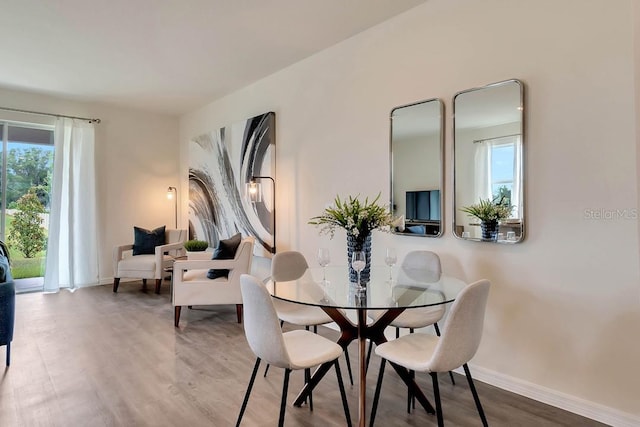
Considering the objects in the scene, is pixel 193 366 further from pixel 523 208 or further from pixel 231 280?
pixel 523 208

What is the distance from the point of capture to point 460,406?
2180 mm

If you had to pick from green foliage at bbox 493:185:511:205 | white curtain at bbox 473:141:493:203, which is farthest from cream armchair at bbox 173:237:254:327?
green foliage at bbox 493:185:511:205

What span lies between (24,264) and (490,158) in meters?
6.00

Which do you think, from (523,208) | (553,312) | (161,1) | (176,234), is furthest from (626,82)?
(176,234)

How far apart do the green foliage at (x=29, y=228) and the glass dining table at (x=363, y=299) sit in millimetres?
4614

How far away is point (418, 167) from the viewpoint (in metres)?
2.88

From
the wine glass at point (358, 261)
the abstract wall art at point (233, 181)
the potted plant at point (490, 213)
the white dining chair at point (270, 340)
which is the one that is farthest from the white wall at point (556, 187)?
the abstract wall art at point (233, 181)

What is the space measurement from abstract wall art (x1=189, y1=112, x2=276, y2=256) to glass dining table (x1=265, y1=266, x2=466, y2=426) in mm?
2131

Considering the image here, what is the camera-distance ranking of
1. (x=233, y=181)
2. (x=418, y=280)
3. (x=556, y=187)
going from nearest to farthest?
(x=556, y=187)
(x=418, y=280)
(x=233, y=181)

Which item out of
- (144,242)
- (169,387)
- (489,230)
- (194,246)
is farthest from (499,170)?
(144,242)

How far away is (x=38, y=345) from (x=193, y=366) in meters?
1.52

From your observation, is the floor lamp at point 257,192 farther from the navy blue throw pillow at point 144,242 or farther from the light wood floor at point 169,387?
the navy blue throw pillow at point 144,242

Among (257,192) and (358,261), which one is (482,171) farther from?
(257,192)

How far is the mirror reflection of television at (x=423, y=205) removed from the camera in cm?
279
